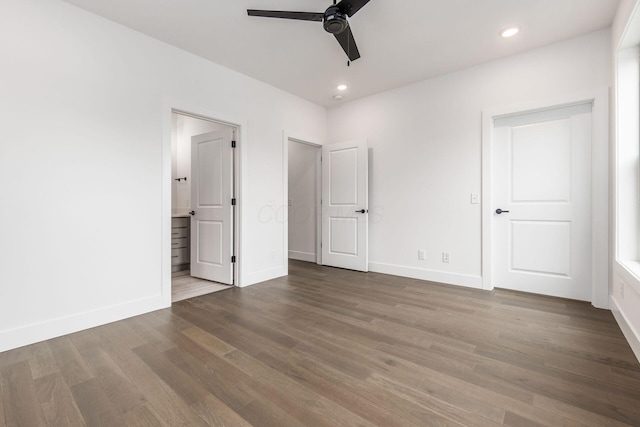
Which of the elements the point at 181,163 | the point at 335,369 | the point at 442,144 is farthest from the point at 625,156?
the point at 181,163

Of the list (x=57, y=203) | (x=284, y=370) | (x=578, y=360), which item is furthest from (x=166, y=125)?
(x=578, y=360)

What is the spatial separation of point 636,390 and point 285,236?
3519 millimetres

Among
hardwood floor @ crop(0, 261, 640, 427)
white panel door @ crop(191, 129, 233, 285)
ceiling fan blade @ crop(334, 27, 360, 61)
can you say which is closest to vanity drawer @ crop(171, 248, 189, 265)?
white panel door @ crop(191, 129, 233, 285)

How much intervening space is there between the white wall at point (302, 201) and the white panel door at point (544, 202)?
2.84 metres

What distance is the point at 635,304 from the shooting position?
1.93 m

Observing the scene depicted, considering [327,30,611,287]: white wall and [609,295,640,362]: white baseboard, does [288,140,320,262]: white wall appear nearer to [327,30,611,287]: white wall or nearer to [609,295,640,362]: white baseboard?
[327,30,611,287]: white wall

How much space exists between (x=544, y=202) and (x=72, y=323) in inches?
184

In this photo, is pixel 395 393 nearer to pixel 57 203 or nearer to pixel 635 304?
pixel 635 304

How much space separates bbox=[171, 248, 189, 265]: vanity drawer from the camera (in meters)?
4.45

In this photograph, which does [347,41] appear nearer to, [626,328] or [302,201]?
[626,328]

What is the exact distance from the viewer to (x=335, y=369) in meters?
1.75

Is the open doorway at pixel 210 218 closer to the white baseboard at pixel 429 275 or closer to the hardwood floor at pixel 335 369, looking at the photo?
the hardwood floor at pixel 335 369

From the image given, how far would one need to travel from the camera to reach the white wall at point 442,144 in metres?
2.94

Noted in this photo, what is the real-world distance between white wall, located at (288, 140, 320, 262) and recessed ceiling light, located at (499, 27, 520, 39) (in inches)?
117
